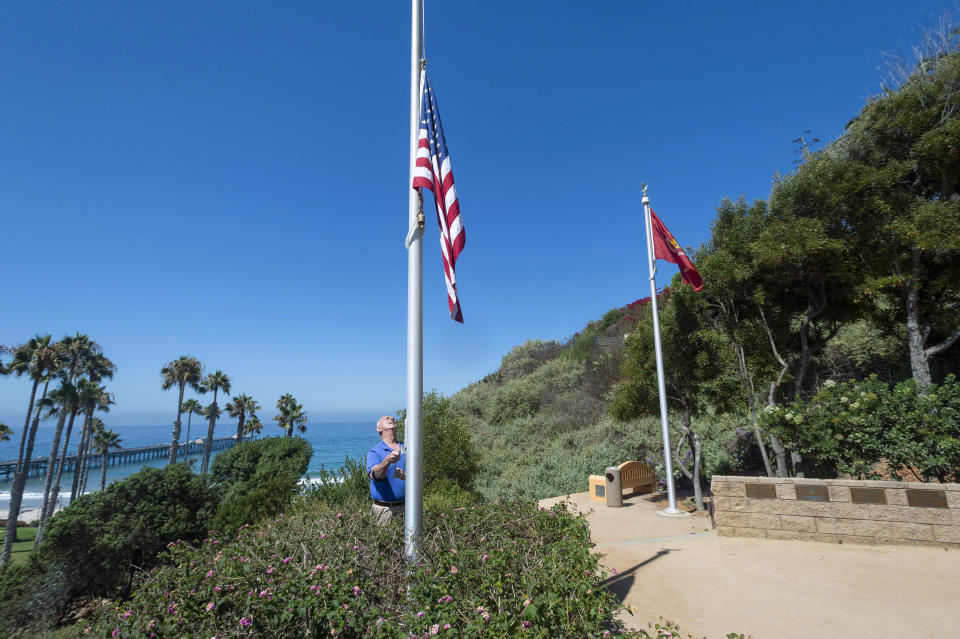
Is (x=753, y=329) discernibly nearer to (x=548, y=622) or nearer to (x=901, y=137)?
(x=901, y=137)

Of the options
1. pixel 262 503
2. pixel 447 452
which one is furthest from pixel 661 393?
pixel 262 503

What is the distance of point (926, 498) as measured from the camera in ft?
19.6

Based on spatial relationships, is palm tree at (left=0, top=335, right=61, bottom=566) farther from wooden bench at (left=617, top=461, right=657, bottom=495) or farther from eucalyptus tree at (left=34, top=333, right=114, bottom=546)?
wooden bench at (left=617, top=461, right=657, bottom=495)

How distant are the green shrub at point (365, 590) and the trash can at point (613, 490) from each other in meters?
7.22

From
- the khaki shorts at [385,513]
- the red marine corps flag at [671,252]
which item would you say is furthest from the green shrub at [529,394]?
the khaki shorts at [385,513]

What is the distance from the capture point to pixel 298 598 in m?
2.59

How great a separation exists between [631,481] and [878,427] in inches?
227

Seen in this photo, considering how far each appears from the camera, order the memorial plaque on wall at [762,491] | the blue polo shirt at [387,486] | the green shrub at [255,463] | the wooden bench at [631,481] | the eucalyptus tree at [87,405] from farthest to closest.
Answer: the eucalyptus tree at [87,405] < the green shrub at [255,463] < the wooden bench at [631,481] < the memorial plaque on wall at [762,491] < the blue polo shirt at [387,486]

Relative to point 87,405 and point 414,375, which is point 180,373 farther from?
point 414,375

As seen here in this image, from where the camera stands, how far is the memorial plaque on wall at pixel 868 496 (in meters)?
6.15

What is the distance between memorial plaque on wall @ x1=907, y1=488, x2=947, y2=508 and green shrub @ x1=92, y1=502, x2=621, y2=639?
18.8ft

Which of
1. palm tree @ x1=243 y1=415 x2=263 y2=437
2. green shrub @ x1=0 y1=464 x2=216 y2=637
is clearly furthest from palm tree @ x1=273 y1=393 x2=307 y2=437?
green shrub @ x1=0 y1=464 x2=216 y2=637

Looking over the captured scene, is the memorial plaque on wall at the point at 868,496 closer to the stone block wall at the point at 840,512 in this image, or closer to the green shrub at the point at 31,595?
the stone block wall at the point at 840,512

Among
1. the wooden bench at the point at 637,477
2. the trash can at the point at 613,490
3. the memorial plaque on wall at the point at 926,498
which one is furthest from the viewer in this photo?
the wooden bench at the point at 637,477
